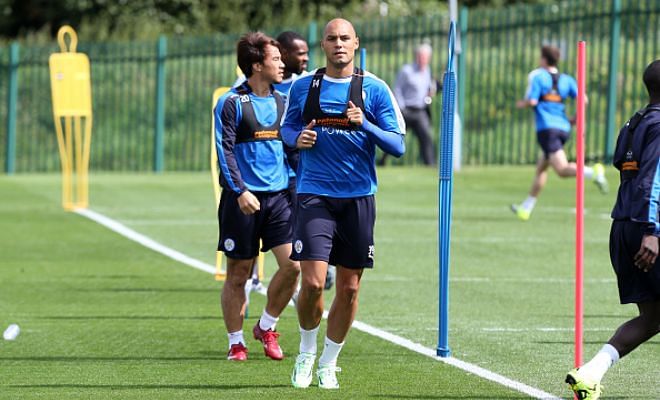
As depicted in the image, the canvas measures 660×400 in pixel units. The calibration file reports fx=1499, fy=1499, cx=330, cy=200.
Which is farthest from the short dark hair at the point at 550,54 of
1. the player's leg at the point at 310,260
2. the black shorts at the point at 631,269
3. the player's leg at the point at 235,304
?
the black shorts at the point at 631,269

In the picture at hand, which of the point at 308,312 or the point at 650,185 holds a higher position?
the point at 650,185

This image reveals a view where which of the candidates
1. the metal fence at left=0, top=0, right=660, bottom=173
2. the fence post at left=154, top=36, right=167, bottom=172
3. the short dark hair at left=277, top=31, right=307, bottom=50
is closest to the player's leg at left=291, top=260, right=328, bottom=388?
the short dark hair at left=277, top=31, right=307, bottom=50

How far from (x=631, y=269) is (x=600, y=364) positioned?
53 centimetres

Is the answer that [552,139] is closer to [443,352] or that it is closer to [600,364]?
[443,352]

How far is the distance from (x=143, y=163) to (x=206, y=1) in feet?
42.9

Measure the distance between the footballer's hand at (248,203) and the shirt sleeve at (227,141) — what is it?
2.0 inches

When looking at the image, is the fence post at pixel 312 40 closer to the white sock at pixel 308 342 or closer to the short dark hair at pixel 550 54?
the short dark hair at pixel 550 54

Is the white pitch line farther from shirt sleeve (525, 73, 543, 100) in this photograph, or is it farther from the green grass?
shirt sleeve (525, 73, 543, 100)

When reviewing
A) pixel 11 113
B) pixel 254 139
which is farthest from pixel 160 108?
pixel 254 139

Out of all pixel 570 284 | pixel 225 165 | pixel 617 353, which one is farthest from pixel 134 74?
pixel 617 353

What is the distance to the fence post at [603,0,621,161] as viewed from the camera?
24359 mm

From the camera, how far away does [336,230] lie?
8453 mm

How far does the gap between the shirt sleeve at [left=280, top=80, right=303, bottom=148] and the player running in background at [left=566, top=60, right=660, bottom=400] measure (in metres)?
1.84

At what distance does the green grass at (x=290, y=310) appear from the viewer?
342 inches
